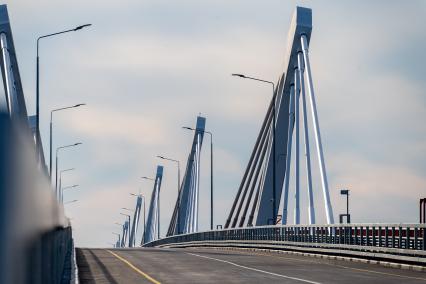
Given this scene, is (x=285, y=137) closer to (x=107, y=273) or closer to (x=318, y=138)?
(x=318, y=138)

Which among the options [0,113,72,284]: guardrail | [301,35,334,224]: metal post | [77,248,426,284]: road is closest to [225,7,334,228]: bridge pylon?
[301,35,334,224]: metal post

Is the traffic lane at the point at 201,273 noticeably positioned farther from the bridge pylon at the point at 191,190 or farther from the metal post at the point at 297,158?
the bridge pylon at the point at 191,190

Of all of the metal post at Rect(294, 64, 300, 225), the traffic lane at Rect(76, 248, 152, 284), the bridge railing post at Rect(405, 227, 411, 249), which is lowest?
the traffic lane at Rect(76, 248, 152, 284)

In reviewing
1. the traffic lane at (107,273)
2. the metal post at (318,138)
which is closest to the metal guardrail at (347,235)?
the metal post at (318,138)

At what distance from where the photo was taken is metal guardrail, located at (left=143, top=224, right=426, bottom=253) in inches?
1093

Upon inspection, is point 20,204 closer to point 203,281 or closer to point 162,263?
point 203,281

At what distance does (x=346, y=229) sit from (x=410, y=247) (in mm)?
6967

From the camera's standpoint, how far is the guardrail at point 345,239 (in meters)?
27.7

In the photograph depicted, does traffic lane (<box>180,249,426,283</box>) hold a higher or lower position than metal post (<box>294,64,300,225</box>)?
lower

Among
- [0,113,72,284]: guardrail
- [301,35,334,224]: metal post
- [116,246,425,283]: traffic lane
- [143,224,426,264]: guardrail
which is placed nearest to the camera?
[0,113,72,284]: guardrail

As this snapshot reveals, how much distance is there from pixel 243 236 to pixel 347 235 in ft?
70.3

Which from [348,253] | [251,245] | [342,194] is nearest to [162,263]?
[348,253]

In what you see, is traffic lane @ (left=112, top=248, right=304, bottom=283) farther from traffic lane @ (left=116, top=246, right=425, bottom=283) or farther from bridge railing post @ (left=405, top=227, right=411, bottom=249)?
bridge railing post @ (left=405, top=227, right=411, bottom=249)

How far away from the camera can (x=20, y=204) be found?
4.11 metres
